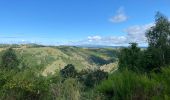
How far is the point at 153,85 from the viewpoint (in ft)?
17.4

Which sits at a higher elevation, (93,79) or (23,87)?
(23,87)

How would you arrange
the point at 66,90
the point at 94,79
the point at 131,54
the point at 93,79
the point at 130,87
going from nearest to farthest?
the point at 130,87 → the point at 66,90 → the point at 94,79 → the point at 93,79 → the point at 131,54

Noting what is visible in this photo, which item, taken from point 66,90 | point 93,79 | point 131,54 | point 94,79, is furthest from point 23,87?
point 131,54

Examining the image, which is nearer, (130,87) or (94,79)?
(130,87)

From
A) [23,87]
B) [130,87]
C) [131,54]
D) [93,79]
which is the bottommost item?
[131,54]

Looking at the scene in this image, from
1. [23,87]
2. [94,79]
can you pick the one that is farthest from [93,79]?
[23,87]

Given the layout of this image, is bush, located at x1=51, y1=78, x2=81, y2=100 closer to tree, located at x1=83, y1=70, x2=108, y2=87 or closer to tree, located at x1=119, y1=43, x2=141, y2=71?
tree, located at x1=83, y1=70, x2=108, y2=87

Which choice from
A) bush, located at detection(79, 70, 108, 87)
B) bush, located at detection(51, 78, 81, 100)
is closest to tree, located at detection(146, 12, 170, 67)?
bush, located at detection(79, 70, 108, 87)

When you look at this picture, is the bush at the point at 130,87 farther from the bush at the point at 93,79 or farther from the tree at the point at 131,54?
the tree at the point at 131,54

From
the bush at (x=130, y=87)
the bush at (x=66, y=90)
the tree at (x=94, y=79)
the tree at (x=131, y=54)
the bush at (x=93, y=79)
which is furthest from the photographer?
the tree at (x=131, y=54)

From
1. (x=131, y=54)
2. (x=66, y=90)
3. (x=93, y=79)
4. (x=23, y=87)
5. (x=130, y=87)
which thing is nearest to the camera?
(x=130, y=87)

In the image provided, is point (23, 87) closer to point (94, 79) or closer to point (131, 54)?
point (94, 79)

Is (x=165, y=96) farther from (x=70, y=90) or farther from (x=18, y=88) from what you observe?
(x=18, y=88)

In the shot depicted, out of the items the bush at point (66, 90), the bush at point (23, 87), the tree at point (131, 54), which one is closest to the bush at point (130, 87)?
the bush at point (66, 90)
